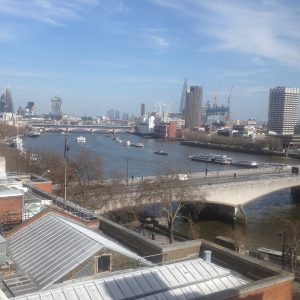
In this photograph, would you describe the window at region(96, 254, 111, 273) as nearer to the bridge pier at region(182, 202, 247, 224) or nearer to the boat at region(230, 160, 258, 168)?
the bridge pier at region(182, 202, 247, 224)

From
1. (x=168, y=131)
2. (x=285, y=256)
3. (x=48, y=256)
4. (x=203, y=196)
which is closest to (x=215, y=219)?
(x=203, y=196)

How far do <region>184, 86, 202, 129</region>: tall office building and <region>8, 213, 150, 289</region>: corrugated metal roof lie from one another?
150 meters

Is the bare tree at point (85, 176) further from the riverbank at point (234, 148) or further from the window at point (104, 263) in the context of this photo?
the riverbank at point (234, 148)

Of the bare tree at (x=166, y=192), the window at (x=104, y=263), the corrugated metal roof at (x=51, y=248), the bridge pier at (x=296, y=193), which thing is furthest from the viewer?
the bridge pier at (x=296, y=193)

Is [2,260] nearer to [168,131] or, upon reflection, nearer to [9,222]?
[9,222]

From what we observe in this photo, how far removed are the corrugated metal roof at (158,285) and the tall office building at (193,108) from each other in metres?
151

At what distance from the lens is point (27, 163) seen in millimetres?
30609

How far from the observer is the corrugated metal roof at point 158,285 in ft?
21.3

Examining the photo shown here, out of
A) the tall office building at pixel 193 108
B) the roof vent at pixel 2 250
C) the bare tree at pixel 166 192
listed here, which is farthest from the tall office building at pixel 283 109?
the roof vent at pixel 2 250

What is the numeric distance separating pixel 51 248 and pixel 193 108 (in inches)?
6214

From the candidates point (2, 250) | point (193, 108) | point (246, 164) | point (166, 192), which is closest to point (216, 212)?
point (166, 192)

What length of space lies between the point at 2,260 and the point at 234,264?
3.99 metres

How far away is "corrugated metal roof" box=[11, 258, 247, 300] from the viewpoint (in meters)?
6.48

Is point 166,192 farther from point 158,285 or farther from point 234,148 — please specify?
point 234,148
